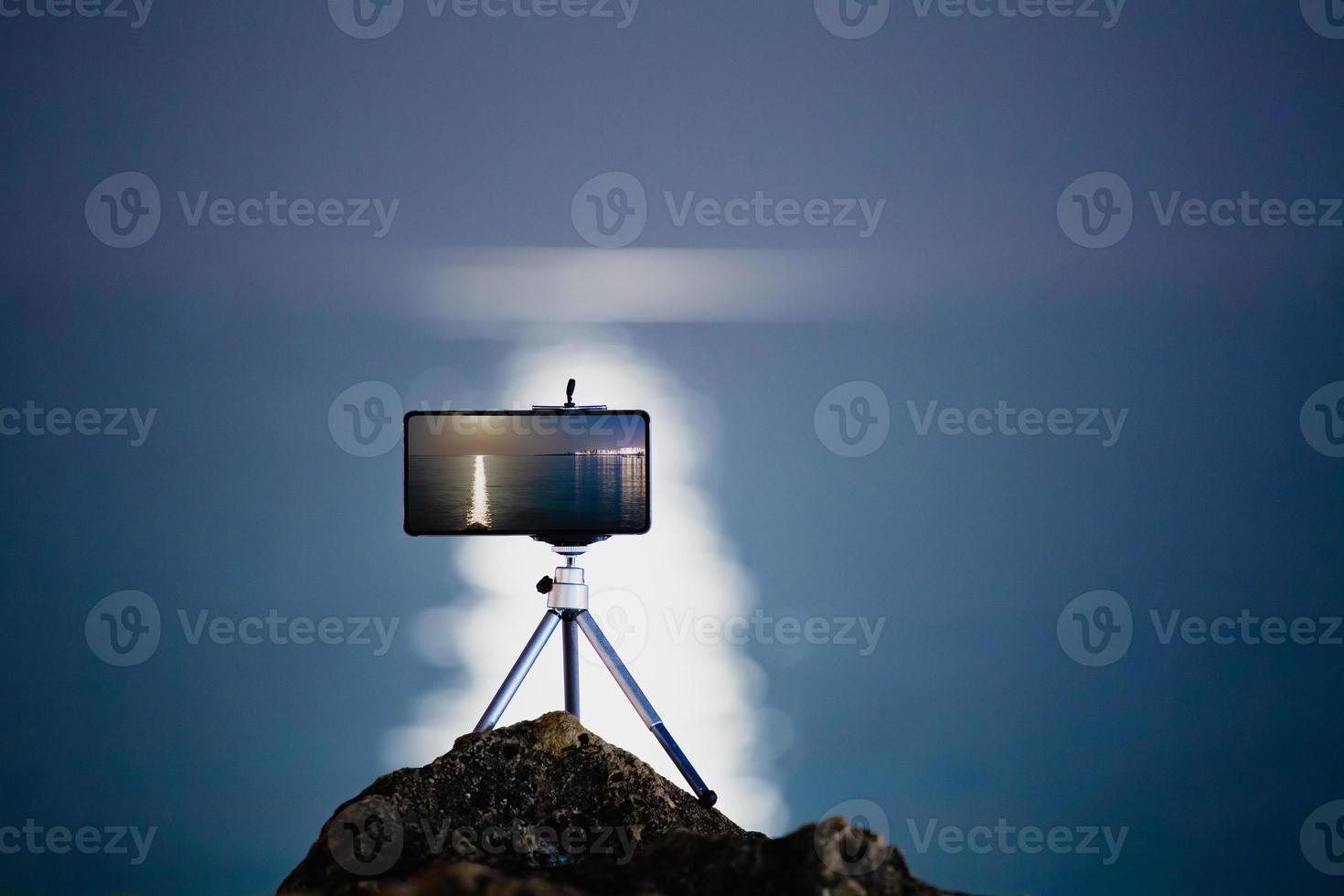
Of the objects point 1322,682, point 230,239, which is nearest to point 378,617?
point 230,239

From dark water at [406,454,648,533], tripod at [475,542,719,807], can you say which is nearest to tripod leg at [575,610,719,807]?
tripod at [475,542,719,807]

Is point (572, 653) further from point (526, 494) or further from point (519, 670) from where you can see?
point (526, 494)

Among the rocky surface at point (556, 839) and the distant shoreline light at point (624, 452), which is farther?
the distant shoreline light at point (624, 452)

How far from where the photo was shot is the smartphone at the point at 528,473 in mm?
3049

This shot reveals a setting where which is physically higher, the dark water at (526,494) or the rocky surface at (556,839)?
the dark water at (526,494)

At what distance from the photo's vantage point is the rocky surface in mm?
1487

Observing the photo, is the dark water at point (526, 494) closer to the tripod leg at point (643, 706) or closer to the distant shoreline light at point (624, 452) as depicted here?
the distant shoreline light at point (624, 452)

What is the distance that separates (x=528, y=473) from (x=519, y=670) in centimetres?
54

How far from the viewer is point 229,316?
13.5 feet

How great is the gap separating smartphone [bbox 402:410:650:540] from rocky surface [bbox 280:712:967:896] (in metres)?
0.81

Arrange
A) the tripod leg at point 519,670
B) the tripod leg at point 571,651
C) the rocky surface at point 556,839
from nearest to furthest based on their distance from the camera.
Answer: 1. the rocky surface at point 556,839
2. the tripod leg at point 519,670
3. the tripod leg at point 571,651

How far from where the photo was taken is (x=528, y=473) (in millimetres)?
3080

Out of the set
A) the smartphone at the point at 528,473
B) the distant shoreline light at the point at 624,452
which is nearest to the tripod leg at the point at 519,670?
the smartphone at the point at 528,473

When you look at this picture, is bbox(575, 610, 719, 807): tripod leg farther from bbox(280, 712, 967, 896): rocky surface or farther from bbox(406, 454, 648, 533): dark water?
bbox(280, 712, 967, 896): rocky surface
